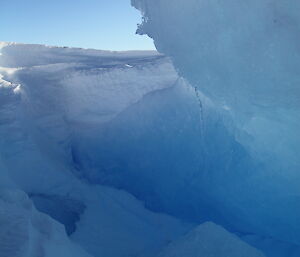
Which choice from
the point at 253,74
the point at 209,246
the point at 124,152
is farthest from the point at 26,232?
the point at 124,152

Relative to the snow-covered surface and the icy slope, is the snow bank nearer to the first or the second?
the icy slope

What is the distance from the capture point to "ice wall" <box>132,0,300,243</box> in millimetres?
4488

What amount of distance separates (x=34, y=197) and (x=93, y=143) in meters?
1.72

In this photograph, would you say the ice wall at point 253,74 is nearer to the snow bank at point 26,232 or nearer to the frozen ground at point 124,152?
the frozen ground at point 124,152

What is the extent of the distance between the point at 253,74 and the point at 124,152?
113 inches

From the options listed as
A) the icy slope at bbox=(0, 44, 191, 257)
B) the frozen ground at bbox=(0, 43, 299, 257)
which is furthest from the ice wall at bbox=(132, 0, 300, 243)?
the icy slope at bbox=(0, 44, 191, 257)

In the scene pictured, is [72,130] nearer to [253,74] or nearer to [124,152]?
[124,152]

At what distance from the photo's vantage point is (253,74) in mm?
4832

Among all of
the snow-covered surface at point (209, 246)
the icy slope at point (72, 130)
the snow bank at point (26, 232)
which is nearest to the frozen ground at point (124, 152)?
the icy slope at point (72, 130)

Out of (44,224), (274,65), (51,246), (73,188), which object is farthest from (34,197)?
(274,65)

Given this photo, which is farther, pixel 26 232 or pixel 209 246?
pixel 209 246

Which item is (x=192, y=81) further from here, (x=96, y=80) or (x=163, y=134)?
(x=96, y=80)

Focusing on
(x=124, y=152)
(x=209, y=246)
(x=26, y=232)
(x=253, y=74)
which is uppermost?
(x=253, y=74)

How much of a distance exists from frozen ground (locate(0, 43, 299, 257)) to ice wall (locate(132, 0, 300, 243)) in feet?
0.18
